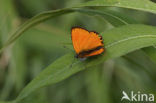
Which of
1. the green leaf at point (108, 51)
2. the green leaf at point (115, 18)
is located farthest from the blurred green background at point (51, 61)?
the green leaf at point (108, 51)

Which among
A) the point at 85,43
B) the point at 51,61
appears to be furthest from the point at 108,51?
the point at 51,61

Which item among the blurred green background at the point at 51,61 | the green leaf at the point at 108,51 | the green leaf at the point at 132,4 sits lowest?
the blurred green background at the point at 51,61

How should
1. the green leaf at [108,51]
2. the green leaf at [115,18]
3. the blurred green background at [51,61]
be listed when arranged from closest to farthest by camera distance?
the green leaf at [108,51], the green leaf at [115,18], the blurred green background at [51,61]

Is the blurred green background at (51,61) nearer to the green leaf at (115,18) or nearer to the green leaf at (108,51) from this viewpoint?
the green leaf at (115,18)

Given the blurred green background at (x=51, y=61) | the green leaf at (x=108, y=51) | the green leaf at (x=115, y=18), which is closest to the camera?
the green leaf at (x=108, y=51)

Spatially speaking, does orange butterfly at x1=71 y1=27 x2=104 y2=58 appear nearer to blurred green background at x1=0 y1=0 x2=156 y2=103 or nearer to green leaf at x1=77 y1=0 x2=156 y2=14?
green leaf at x1=77 y1=0 x2=156 y2=14

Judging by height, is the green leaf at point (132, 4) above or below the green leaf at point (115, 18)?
above

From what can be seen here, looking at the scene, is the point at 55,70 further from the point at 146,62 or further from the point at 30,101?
the point at 146,62

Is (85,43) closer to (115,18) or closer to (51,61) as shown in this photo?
(115,18)
